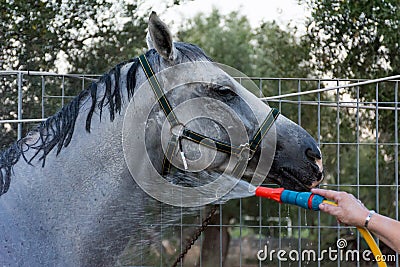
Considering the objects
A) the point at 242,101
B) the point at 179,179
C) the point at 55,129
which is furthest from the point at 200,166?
the point at 55,129

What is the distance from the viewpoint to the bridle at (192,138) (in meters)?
1.93

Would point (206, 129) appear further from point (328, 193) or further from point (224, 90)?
point (328, 193)

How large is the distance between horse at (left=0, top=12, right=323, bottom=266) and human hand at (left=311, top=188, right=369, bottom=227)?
0.89 ft

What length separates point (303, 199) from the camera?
185 cm

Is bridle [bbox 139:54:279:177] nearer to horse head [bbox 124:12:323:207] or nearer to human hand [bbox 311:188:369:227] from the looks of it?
horse head [bbox 124:12:323:207]

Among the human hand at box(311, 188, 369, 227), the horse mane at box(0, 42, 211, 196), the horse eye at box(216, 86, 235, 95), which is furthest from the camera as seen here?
the horse eye at box(216, 86, 235, 95)

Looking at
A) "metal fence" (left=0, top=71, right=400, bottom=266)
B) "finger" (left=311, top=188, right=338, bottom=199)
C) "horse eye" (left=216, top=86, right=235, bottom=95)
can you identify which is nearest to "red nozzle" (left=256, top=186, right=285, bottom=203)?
"finger" (left=311, top=188, right=338, bottom=199)

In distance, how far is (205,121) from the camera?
1990 millimetres

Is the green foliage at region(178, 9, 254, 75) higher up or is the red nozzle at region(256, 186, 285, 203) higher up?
the green foliage at region(178, 9, 254, 75)

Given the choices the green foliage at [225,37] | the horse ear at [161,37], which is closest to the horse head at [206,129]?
the horse ear at [161,37]

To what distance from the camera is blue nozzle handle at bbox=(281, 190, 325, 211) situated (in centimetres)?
182

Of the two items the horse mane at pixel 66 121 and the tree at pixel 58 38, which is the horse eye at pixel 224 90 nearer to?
the horse mane at pixel 66 121

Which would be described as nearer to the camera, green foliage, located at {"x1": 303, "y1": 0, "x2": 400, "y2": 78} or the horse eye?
the horse eye

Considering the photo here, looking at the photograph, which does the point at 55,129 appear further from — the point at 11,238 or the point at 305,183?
the point at 305,183
